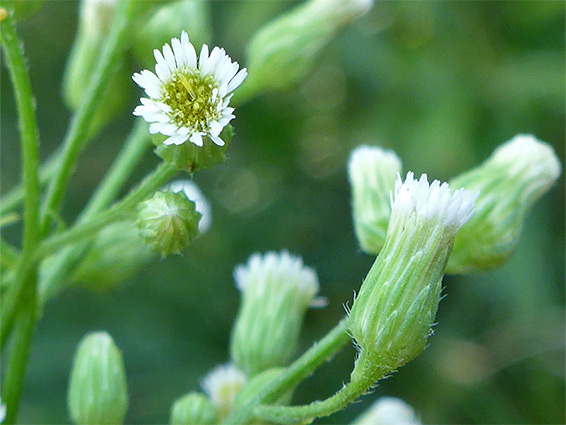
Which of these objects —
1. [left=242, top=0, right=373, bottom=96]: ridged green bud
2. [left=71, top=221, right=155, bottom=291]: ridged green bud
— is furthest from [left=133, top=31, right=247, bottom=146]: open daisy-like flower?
[left=242, top=0, right=373, bottom=96]: ridged green bud

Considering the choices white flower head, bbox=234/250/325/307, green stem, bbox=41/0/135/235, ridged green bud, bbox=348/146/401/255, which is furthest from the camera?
white flower head, bbox=234/250/325/307

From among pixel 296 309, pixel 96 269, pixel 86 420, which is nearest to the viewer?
pixel 86 420

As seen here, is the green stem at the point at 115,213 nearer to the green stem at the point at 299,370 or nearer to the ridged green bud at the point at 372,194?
the green stem at the point at 299,370

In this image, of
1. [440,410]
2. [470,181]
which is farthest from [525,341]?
[470,181]

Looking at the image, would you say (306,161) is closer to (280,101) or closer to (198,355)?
(280,101)

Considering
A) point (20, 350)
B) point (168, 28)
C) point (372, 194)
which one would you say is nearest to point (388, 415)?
point (372, 194)

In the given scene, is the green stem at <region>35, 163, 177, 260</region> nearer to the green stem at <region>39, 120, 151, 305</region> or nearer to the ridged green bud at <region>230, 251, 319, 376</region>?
the green stem at <region>39, 120, 151, 305</region>

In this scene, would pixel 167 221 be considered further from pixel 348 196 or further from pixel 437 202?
pixel 348 196
